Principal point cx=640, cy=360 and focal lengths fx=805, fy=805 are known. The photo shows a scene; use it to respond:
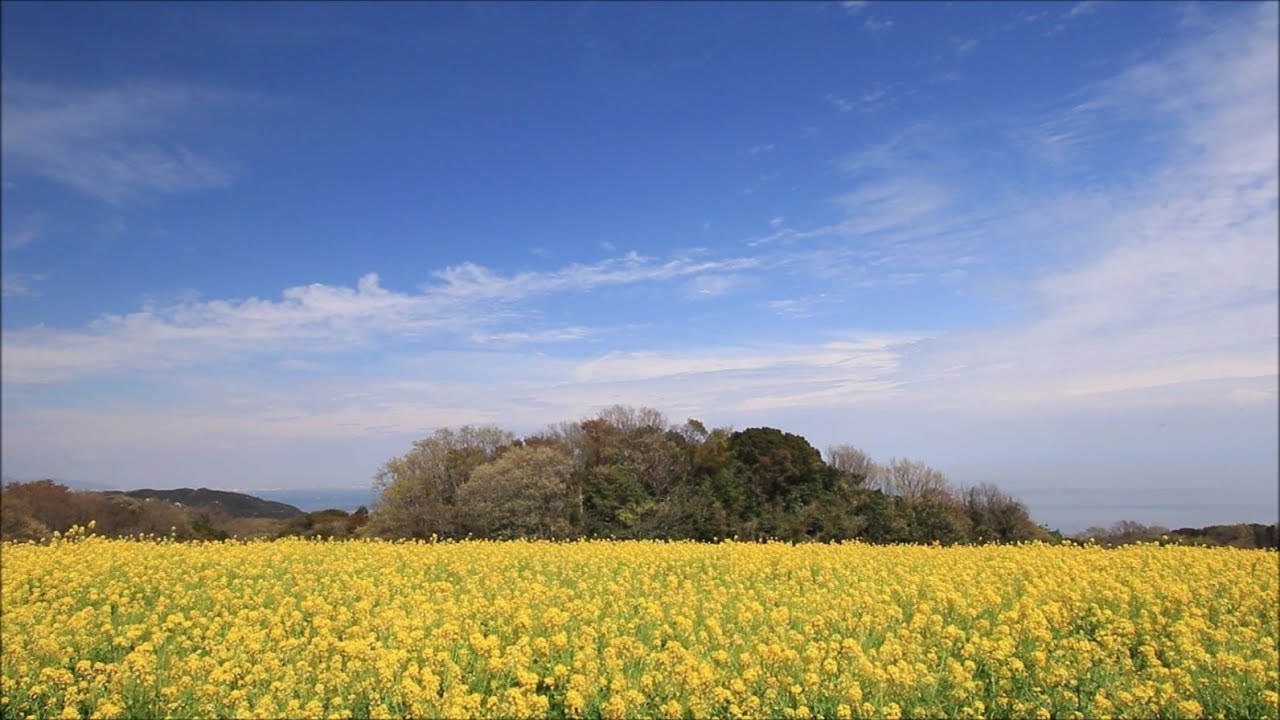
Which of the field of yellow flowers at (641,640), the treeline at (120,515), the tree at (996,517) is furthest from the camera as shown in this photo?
the tree at (996,517)

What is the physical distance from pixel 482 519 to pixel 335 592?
1842 cm

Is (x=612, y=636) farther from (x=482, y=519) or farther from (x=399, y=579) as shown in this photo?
(x=482, y=519)

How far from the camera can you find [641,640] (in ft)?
24.6

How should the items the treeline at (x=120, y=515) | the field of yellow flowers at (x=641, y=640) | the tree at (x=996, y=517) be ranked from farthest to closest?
1. the tree at (x=996, y=517)
2. the treeline at (x=120, y=515)
3. the field of yellow flowers at (x=641, y=640)

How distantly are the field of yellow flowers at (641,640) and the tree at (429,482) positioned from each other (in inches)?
627

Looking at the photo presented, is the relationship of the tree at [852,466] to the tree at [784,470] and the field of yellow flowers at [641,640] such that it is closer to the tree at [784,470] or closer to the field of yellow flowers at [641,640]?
the tree at [784,470]

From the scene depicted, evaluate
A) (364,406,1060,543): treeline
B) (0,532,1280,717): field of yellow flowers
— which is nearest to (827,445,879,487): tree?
(364,406,1060,543): treeline

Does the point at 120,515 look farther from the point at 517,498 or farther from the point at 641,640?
the point at 641,640

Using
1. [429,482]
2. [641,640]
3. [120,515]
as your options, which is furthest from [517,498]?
[641,640]

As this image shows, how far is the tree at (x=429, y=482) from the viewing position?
28812mm

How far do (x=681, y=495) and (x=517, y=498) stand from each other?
19.1ft

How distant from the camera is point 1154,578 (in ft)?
36.8

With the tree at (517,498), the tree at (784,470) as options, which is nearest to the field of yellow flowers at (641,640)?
the tree at (517,498)

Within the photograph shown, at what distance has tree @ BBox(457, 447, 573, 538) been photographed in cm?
2809
